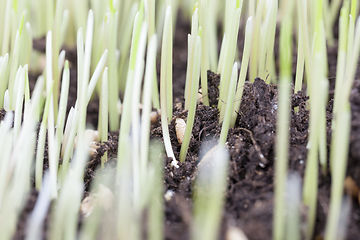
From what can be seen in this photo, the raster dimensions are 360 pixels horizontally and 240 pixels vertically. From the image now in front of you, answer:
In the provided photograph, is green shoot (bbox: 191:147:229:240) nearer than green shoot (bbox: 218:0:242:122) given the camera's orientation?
Yes

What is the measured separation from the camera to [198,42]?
54 centimetres

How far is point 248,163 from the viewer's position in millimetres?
521

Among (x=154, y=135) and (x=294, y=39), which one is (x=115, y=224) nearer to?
(x=154, y=135)

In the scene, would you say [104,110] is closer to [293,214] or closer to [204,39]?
[204,39]

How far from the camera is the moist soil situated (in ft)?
1.41

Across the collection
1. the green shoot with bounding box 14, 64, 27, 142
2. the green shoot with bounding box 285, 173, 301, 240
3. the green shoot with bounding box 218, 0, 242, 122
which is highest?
the green shoot with bounding box 218, 0, 242, 122

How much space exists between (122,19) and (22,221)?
789 mm

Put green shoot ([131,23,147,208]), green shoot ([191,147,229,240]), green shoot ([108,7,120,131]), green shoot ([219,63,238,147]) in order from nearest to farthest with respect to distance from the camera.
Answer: green shoot ([191,147,229,240]), green shoot ([131,23,147,208]), green shoot ([219,63,238,147]), green shoot ([108,7,120,131])

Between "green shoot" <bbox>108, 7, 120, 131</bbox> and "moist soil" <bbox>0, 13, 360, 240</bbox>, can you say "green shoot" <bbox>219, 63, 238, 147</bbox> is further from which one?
"green shoot" <bbox>108, 7, 120, 131</bbox>

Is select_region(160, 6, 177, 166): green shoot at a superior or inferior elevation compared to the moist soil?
superior

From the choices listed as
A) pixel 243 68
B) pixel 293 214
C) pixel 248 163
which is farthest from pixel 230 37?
pixel 293 214

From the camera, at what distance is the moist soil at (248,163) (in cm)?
43

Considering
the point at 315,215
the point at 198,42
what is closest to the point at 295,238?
the point at 315,215

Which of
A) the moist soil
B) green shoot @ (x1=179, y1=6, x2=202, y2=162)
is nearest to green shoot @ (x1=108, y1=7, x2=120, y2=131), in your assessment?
the moist soil
